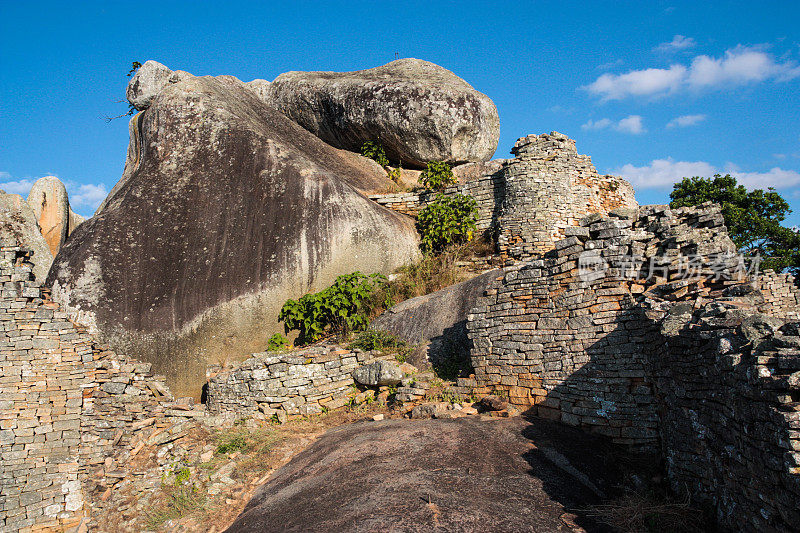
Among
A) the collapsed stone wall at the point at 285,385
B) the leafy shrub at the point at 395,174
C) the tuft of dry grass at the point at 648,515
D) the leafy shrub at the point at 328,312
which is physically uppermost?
the leafy shrub at the point at 395,174

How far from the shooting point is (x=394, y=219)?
48.2 feet

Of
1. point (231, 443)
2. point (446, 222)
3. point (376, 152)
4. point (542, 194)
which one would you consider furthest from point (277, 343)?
point (376, 152)

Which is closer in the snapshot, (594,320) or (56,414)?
(594,320)

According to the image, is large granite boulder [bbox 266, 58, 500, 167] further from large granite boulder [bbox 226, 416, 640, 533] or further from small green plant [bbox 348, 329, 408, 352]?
large granite boulder [bbox 226, 416, 640, 533]

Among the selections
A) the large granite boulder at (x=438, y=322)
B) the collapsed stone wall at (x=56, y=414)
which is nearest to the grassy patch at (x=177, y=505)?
the collapsed stone wall at (x=56, y=414)

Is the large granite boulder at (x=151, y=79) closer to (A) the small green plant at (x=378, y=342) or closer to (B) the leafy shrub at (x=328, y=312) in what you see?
(B) the leafy shrub at (x=328, y=312)

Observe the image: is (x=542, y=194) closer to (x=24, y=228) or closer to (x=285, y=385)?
(x=285, y=385)

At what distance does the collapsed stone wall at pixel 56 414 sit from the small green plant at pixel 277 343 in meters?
2.35

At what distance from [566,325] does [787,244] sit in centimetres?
1664

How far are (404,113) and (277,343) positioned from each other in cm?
864

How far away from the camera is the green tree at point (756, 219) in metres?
19.0

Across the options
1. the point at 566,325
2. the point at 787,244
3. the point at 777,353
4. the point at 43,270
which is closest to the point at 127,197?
the point at 43,270

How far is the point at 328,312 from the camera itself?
39.4 feet

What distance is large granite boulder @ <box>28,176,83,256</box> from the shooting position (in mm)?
17406
